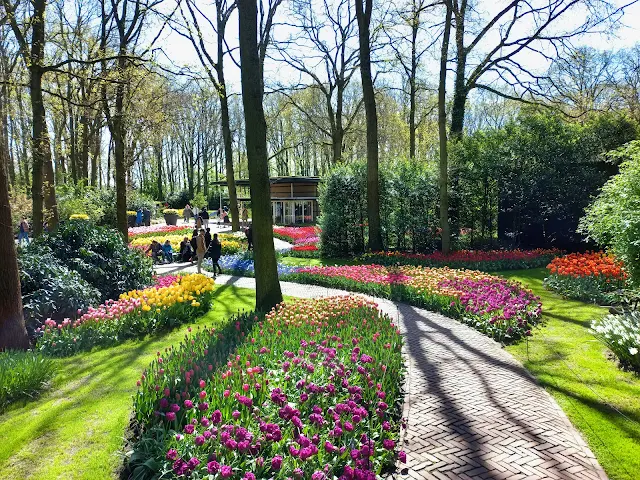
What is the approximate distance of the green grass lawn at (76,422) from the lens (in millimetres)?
3801

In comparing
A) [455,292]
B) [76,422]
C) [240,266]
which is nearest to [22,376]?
[76,422]

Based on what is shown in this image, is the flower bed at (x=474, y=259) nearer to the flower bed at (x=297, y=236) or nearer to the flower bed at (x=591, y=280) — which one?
the flower bed at (x=591, y=280)

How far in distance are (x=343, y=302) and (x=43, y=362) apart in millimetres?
4662

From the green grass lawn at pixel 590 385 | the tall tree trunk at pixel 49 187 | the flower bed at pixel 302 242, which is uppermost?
the tall tree trunk at pixel 49 187

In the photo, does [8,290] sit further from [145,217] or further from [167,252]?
[145,217]

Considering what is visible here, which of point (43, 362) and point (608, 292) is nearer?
point (43, 362)

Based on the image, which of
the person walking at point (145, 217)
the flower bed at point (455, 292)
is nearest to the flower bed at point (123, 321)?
the flower bed at point (455, 292)

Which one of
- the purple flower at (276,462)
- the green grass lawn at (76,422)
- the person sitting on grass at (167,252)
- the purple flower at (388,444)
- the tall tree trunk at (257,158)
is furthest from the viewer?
the person sitting on grass at (167,252)

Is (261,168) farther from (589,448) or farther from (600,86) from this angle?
(600,86)

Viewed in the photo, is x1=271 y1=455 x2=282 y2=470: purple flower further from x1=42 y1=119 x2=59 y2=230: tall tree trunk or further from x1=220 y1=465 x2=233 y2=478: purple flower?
x1=42 y1=119 x2=59 y2=230: tall tree trunk

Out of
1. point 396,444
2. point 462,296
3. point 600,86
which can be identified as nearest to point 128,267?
point 462,296

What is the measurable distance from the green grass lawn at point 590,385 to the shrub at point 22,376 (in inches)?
232

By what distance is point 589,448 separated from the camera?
419 cm

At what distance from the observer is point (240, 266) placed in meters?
15.9
